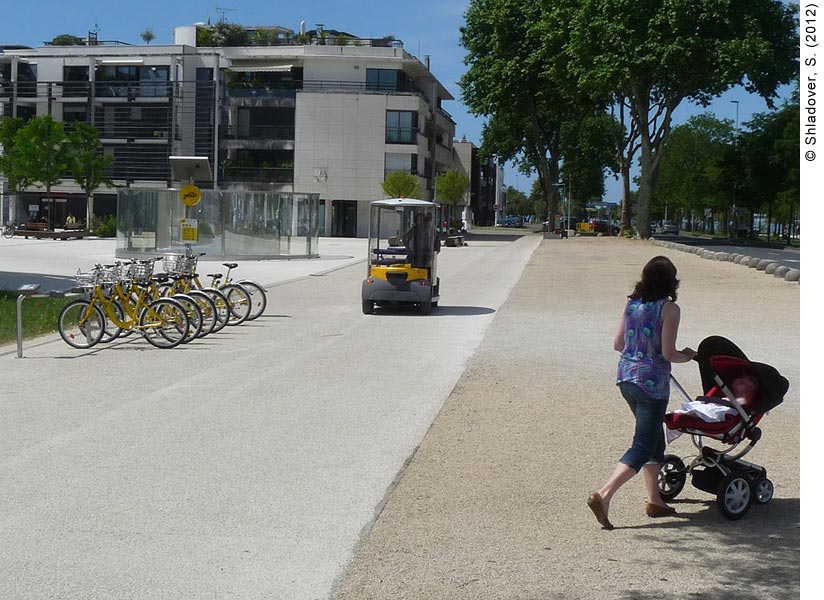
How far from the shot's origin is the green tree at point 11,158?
2736 inches

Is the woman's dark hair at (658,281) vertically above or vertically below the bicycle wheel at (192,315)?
above

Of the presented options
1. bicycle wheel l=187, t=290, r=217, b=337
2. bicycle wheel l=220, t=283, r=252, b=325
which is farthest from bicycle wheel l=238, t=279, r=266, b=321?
bicycle wheel l=187, t=290, r=217, b=337

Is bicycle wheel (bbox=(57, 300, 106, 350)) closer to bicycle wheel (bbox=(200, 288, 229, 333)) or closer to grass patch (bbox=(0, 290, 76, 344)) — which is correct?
grass patch (bbox=(0, 290, 76, 344))

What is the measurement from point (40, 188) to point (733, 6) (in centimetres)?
5052

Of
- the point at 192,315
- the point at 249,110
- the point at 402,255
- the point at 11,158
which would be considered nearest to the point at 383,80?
the point at 249,110

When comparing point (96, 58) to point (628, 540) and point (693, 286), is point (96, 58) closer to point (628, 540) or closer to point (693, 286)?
point (693, 286)

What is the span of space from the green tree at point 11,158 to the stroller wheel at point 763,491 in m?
67.5

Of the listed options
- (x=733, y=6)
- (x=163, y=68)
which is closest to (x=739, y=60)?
(x=733, y=6)

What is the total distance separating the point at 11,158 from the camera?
71.0 metres

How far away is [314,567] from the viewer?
5.64 m

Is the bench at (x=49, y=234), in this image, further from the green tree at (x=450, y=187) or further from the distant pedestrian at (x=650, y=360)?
the distant pedestrian at (x=650, y=360)

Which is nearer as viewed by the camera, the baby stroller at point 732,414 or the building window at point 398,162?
the baby stroller at point 732,414

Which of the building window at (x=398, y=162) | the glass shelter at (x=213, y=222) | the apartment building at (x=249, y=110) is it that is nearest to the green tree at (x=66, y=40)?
the apartment building at (x=249, y=110)

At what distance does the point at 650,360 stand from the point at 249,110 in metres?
77.2
